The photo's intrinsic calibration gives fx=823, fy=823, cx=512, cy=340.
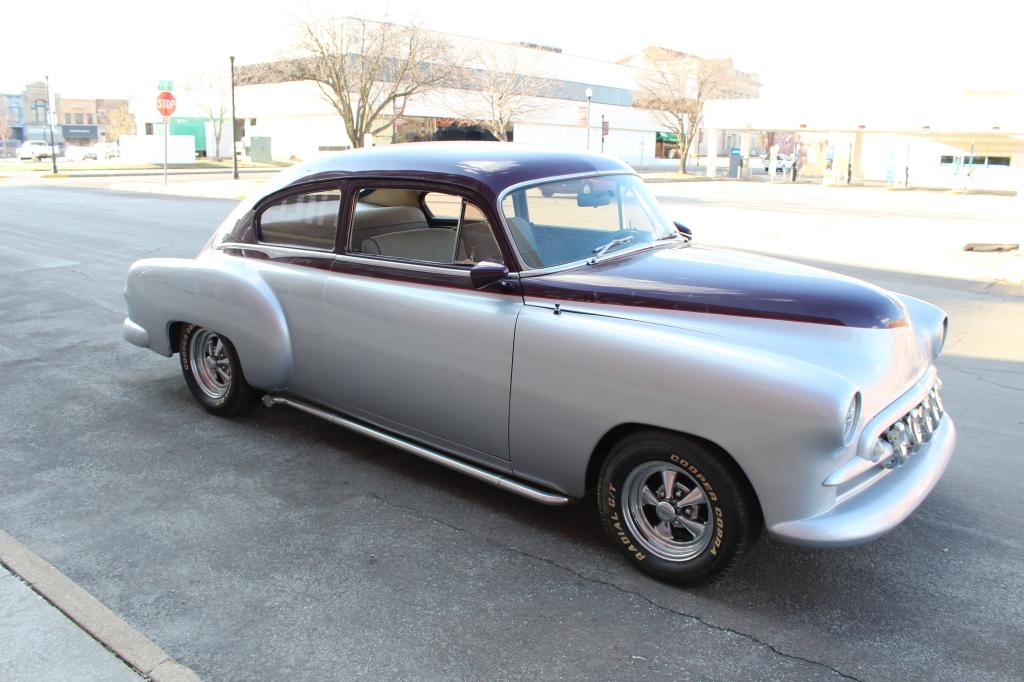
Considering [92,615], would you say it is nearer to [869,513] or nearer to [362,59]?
[869,513]

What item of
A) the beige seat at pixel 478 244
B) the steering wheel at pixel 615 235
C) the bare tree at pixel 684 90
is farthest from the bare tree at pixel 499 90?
the beige seat at pixel 478 244

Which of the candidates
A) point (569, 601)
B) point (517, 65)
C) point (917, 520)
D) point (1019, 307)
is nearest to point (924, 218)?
point (1019, 307)

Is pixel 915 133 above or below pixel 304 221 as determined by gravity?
above

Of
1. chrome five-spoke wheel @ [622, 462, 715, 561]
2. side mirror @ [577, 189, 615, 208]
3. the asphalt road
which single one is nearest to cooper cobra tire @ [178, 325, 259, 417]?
the asphalt road

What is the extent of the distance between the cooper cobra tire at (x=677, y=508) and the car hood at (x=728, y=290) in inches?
23.3

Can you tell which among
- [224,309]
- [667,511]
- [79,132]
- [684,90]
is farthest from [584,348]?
[79,132]

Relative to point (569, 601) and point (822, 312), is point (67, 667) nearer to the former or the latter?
point (569, 601)

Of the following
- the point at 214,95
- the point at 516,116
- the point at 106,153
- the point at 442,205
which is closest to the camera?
the point at 442,205

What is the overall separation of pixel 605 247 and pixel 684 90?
53684 millimetres

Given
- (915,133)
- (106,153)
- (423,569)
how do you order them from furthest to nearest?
1. (106,153)
2. (915,133)
3. (423,569)

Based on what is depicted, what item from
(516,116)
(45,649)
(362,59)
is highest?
(362,59)

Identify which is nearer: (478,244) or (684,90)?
(478,244)

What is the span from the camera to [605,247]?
13.4ft

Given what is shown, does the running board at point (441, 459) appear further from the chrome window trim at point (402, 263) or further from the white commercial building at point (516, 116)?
the white commercial building at point (516, 116)
